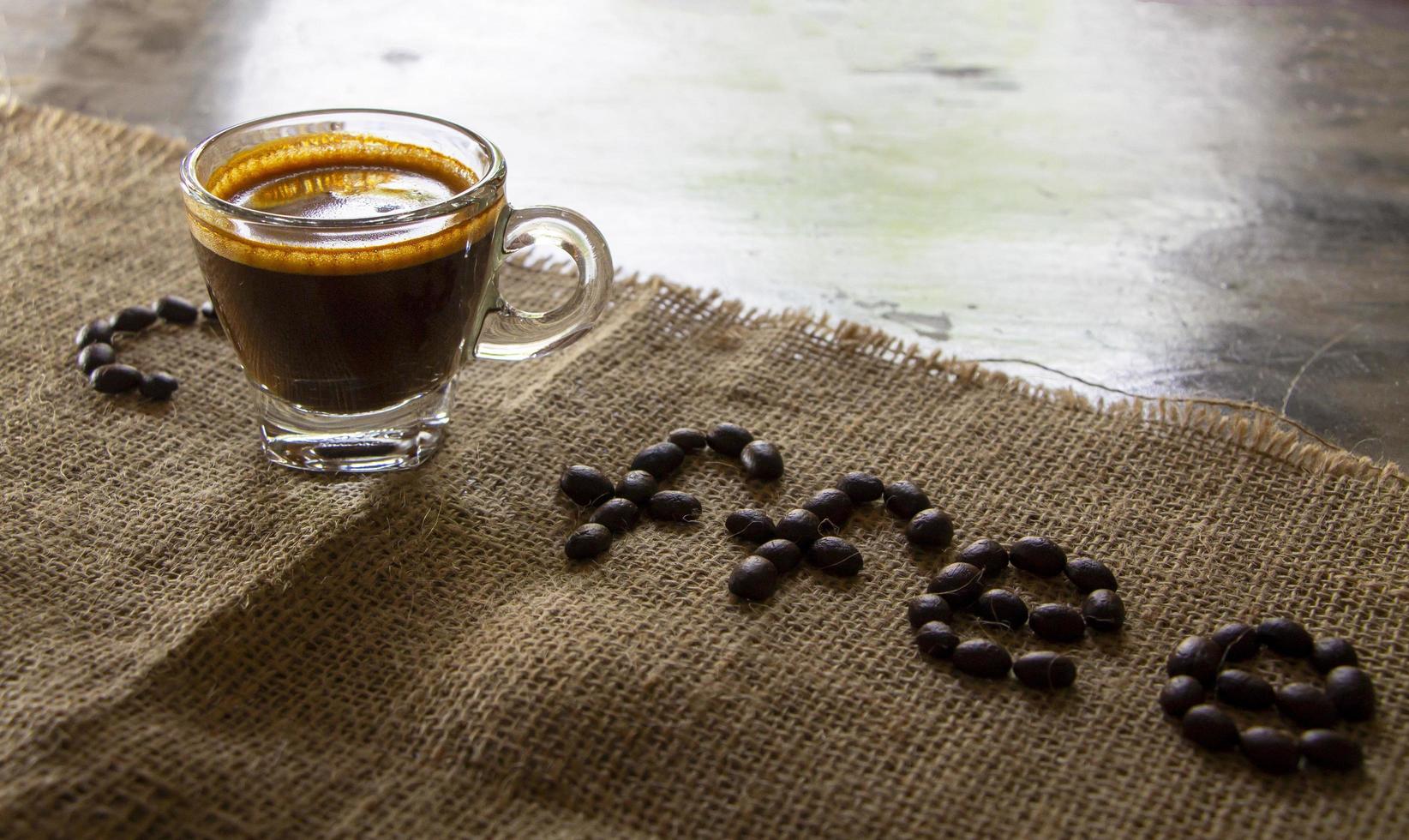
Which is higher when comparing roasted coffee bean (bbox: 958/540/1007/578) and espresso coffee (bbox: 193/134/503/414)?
espresso coffee (bbox: 193/134/503/414)

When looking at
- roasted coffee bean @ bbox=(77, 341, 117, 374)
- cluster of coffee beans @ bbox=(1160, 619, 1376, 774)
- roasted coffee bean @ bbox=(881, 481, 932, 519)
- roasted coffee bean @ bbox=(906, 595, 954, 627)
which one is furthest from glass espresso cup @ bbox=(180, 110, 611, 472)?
cluster of coffee beans @ bbox=(1160, 619, 1376, 774)

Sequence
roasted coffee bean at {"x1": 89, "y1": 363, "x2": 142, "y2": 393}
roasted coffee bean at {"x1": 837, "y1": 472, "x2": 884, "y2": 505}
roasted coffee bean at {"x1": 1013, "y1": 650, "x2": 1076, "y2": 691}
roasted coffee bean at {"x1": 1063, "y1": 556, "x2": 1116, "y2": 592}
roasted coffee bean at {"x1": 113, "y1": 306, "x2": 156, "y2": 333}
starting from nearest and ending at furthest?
1. roasted coffee bean at {"x1": 1013, "y1": 650, "x2": 1076, "y2": 691}
2. roasted coffee bean at {"x1": 1063, "y1": 556, "x2": 1116, "y2": 592}
3. roasted coffee bean at {"x1": 837, "y1": 472, "x2": 884, "y2": 505}
4. roasted coffee bean at {"x1": 89, "y1": 363, "x2": 142, "y2": 393}
5. roasted coffee bean at {"x1": 113, "y1": 306, "x2": 156, "y2": 333}

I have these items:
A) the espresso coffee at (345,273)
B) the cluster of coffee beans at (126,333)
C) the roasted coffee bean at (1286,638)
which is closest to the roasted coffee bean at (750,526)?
the espresso coffee at (345,273)

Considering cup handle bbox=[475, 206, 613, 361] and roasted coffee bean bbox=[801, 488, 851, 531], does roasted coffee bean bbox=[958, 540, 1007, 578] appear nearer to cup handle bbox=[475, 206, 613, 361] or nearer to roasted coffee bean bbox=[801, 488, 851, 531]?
roasted coffee bean bbox=[801, 488, 851, 531]

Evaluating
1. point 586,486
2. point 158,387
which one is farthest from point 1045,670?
point 158,387

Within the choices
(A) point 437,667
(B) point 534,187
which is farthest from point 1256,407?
(B) point 534,187

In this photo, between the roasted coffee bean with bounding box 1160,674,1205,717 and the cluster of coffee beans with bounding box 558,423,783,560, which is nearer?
the roasted coffee bean with bounding box 1160,674,1205,717

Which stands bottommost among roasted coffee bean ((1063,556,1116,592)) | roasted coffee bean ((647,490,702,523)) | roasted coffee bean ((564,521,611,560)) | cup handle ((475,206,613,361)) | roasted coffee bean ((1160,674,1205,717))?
roasted coffee bean ((1063,556,1116,592))

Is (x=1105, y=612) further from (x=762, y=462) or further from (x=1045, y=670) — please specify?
(x=762, y=462)
